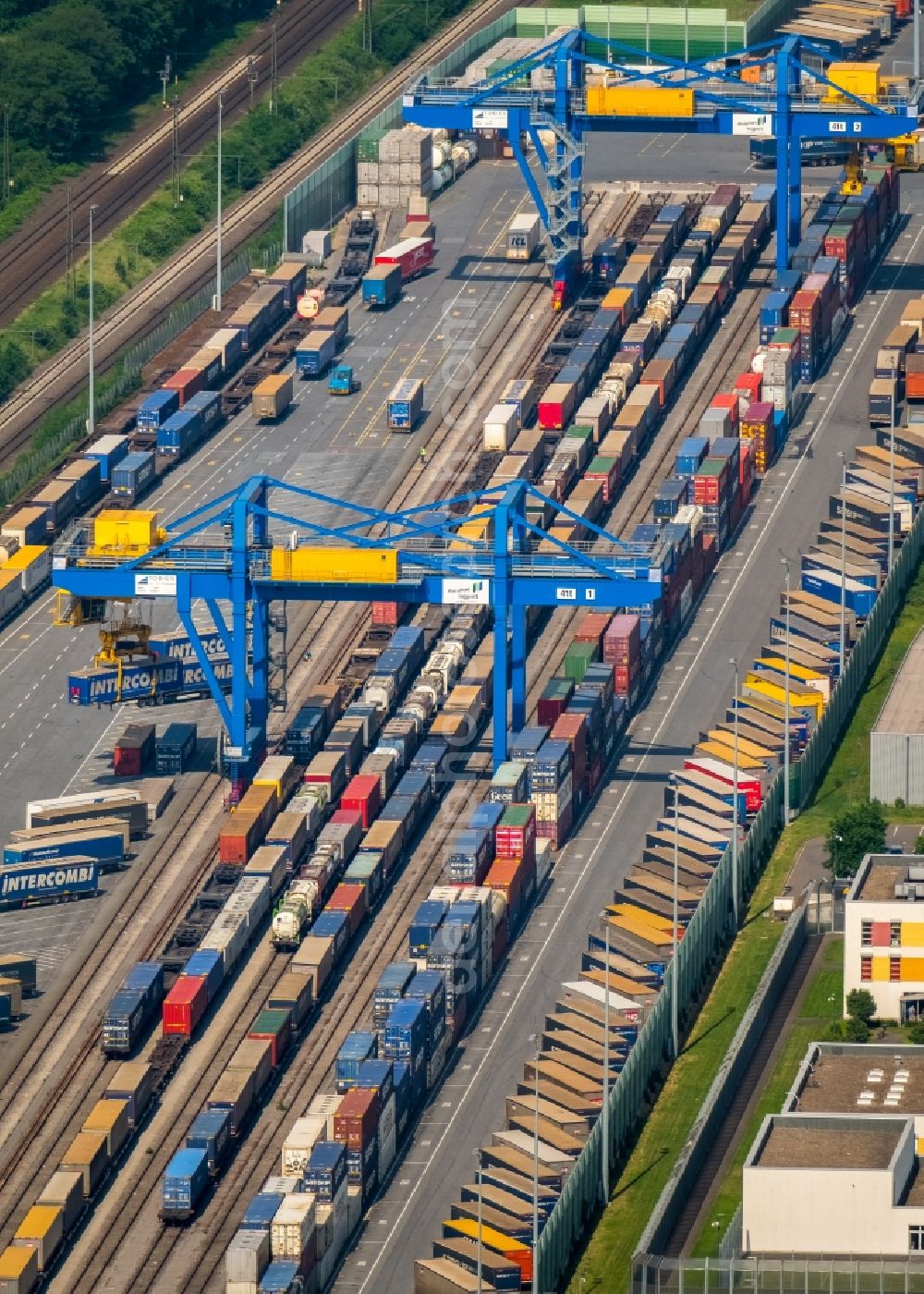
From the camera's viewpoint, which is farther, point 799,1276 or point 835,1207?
point 835,1207

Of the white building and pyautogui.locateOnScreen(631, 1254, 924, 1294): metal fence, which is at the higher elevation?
the white building

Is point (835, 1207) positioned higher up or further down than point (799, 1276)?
higher up

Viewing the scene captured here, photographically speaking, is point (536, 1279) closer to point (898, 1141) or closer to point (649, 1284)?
point (649, 1284)

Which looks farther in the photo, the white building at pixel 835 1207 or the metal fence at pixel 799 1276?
the white building at pixel 835 1207

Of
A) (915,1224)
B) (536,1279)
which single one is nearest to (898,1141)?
(915,1224)

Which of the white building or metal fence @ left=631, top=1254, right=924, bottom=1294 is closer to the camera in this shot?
metal fence @ left=631, top=1254, right=924, bottom=1294

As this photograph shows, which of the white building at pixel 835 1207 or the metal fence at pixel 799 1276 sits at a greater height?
the white building at pixel 835 1207

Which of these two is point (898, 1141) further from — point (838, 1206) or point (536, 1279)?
point (536, 1279)
